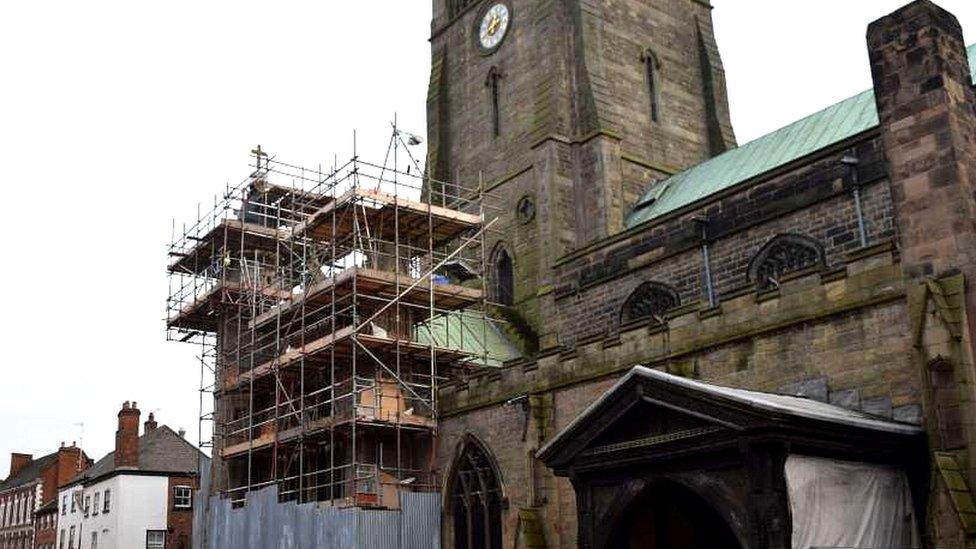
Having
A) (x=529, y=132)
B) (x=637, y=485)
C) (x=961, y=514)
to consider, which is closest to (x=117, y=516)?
(x=529, y=132)

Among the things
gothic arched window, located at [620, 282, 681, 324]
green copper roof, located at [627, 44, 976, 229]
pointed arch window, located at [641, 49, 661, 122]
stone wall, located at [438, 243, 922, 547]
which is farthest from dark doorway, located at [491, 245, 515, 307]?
stone wall, located at [438, 243, 922, 547]

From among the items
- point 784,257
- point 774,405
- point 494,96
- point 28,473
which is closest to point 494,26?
point 494,96

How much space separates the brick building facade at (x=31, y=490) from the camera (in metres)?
64.1

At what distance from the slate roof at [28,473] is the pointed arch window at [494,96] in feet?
154

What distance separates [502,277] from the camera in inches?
1368

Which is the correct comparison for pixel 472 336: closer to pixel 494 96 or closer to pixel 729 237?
pixel 494 96

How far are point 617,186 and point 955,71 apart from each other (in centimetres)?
1665

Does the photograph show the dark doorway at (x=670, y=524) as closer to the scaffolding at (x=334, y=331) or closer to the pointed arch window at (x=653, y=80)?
the scaffolding at (x=334, y=331)

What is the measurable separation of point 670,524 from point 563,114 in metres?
18.4

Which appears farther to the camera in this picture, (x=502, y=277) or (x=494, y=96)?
(x=494, y=96)

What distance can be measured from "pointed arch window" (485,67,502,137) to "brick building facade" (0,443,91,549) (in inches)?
1569

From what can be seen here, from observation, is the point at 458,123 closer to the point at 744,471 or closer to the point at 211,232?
the point at 211,232

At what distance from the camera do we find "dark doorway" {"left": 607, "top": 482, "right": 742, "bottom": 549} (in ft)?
52.1

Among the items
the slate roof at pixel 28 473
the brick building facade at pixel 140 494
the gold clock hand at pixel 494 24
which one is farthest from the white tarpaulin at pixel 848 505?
the slate roof at pixel 28 473
